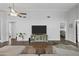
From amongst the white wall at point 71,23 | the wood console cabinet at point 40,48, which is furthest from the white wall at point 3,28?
the white wall at point 71,23

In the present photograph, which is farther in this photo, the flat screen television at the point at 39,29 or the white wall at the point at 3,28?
the flat screen television at the point at 39,29

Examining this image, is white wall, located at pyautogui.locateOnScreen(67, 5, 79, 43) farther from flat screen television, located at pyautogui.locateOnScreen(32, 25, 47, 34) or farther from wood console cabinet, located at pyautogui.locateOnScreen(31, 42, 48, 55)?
wood console cabinet, located at pyautogui.locateOnScreen(31, 42, 48, 55)

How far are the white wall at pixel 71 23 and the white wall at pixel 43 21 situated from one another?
42 cm

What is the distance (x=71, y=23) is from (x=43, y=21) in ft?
5.46

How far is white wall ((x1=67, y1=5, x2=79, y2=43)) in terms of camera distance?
7.94 metres

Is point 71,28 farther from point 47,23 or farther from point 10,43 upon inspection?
point 10,43

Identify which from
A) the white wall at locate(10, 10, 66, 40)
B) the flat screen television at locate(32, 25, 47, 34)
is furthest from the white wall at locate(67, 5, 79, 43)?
the flat screen television at locate(32, 25, 47, 34)

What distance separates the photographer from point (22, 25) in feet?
26.0

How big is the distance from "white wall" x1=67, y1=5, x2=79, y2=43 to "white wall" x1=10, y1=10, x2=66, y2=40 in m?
0.42

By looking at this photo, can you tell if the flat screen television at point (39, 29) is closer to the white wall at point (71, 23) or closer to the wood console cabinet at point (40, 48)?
the wood console cabinet at point (40, 48)

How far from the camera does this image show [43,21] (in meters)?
8.24

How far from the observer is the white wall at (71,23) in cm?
794

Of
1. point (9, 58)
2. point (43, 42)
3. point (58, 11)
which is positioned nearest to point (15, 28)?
point (43, 42)

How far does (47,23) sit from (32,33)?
3.90 feet
